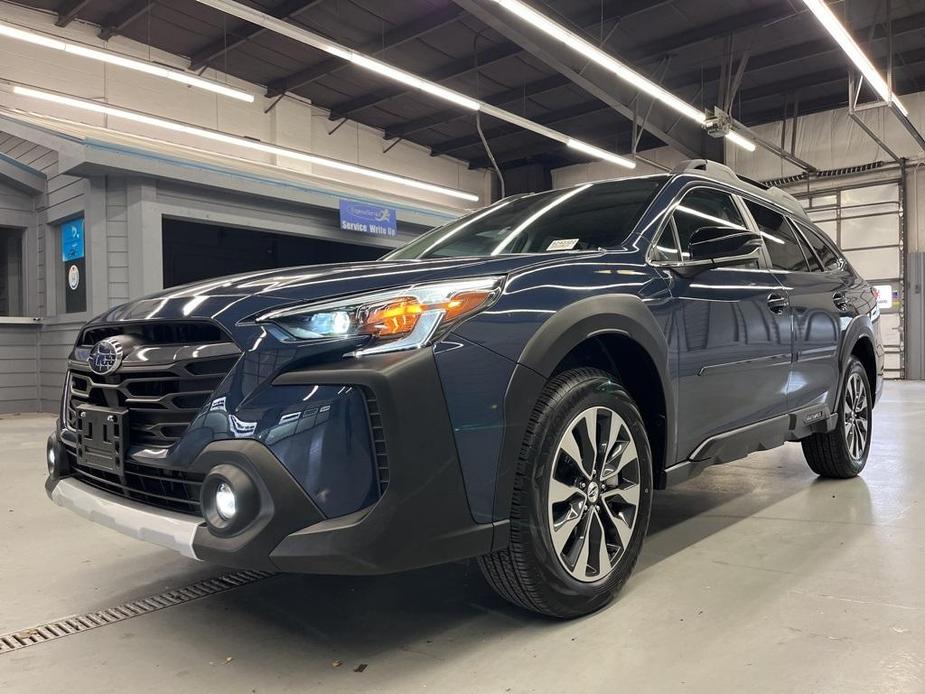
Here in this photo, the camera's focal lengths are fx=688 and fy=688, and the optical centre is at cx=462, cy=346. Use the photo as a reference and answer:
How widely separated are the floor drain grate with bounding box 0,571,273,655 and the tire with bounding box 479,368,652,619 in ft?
3.61

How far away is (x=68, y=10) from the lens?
11719 mm

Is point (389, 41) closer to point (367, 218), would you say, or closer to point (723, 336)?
point (367, 218)

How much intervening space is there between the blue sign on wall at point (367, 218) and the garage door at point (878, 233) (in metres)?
9.94

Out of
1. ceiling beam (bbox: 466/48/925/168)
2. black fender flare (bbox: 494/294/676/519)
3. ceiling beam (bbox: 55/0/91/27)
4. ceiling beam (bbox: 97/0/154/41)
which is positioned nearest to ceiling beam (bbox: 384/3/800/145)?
ceiling beam (bbox: 466/48/925/168)

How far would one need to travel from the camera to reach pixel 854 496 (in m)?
3.69

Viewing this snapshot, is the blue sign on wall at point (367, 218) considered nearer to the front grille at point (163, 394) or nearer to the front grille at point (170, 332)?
the front grille at point (170, 332)

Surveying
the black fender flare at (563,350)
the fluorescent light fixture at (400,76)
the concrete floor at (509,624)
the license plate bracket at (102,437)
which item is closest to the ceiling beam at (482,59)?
the fluorescent light fixture at (400,76)

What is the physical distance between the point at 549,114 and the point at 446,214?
180 inches

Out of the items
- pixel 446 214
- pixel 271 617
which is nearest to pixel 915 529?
pixel 271 617

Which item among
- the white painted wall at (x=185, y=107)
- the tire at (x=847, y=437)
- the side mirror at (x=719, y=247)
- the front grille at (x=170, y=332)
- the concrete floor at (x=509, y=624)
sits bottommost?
the concrete floor at (x=509, y=624)

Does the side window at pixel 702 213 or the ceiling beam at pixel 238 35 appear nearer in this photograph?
the side window at pixel 702 213

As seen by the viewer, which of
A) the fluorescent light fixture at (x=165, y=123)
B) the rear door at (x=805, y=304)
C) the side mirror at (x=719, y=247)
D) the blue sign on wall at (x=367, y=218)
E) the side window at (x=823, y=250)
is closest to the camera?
the side mirror at (x=719, y=247)

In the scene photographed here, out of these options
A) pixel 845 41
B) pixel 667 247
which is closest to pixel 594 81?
pixel 845 41

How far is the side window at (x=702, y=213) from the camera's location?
2742 millimetres
